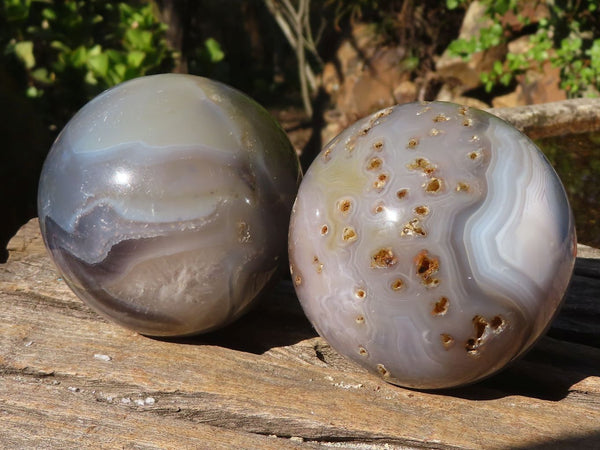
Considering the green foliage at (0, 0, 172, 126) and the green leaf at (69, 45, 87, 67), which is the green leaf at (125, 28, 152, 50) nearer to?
the green foliage at (0, 0, 172, 126)


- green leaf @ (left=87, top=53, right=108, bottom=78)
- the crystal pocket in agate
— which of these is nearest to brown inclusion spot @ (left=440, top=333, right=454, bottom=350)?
the crystal pocket in agate

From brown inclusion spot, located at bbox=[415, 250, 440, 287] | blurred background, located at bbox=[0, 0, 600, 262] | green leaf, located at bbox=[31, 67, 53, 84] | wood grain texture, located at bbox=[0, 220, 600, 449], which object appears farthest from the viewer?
green leaf, located at bbox=[31, 67, 53, 84]

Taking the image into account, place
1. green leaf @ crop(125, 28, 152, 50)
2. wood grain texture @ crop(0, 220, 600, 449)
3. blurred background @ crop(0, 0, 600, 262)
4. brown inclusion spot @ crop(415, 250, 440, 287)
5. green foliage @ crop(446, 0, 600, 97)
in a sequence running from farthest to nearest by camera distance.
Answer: green leaf @ crop(125, 28, 152, 50), green foliage @ crop(446, 0, 600, 97), blurred background @ crop(0, 0, 600, 262), wood grain texture @ crop(0, 220, 600, 449), brown inclusion spot @ crop(415, 250, 440, 287)

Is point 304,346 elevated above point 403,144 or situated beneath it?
situated beneath

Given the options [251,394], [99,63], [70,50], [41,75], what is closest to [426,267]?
[251,394]

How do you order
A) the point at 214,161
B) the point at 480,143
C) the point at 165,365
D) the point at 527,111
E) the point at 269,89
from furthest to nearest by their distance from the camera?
the point at 269,89, the point at 527,111, the point at 165,365, the point at 214,161, the point at 480,143

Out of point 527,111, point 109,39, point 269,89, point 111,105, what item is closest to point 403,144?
point 111,105

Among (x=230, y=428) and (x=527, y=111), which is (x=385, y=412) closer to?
(x=230, y=428)

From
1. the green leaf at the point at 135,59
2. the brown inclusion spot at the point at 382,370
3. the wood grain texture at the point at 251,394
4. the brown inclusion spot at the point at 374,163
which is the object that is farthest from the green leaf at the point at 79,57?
the brown inclusion spot at the point at 382,370
